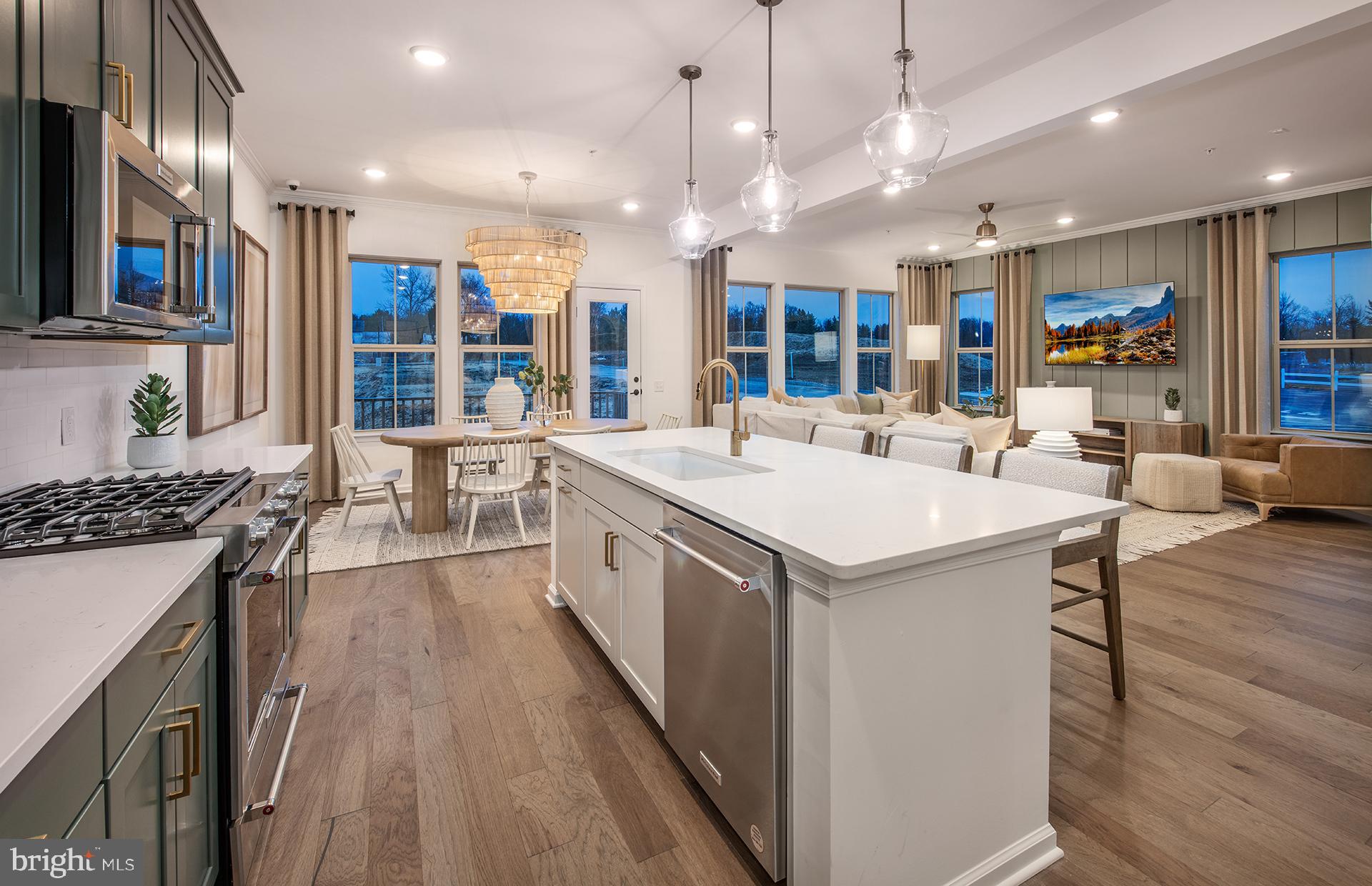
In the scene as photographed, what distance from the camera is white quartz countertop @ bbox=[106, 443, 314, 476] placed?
7.56ft

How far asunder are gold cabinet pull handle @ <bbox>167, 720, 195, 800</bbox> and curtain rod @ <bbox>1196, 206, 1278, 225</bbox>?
27.3 ft

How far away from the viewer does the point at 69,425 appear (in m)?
2.12

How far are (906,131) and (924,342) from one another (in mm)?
6642

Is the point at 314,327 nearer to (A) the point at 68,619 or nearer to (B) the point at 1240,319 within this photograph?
(A) the point at 68,619

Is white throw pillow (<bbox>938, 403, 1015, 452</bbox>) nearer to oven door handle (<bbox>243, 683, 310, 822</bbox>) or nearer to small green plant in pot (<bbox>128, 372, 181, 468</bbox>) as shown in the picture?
oven door handle (<bbox>243, 683, 310, 822</bbox>)

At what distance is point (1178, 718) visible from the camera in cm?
217

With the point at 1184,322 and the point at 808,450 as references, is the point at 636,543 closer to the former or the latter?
the point at 808,450

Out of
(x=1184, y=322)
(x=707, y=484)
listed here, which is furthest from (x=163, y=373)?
(x=1184, y=322)

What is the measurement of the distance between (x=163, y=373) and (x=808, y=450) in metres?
2.95

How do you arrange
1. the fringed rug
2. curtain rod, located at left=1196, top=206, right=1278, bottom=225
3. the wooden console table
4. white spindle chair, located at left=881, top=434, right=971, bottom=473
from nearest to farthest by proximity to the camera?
white spindle chair, located at left=881, top=434, right=971, bottom=473 < the fringed rug < curtain rod, located at left=1196, top=206, right=1278, bottom=225 < the wooden console table

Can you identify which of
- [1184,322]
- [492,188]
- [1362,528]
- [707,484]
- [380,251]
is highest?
[492,188]

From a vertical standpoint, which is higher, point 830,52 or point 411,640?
point 830,52

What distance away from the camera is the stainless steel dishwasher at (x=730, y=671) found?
137cm

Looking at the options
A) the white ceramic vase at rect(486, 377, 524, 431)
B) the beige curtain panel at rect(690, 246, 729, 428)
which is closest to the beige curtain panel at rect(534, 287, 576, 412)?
the beige curtain panel at rect(690, 246, 729, 428)
